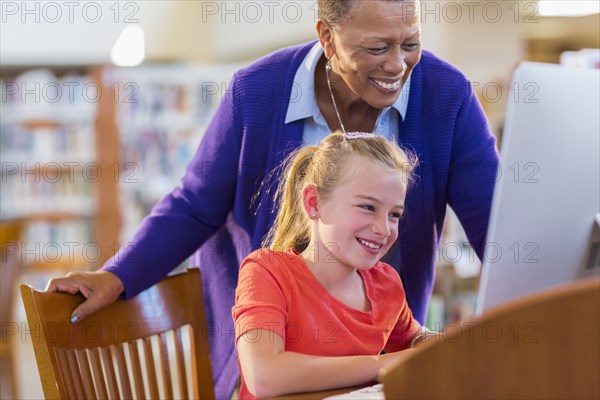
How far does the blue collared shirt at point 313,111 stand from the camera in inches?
61.6

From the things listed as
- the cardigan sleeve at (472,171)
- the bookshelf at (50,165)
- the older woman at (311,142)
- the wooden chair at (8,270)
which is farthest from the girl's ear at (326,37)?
the bookshelf at (50,165)

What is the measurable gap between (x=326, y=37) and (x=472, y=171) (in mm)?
381

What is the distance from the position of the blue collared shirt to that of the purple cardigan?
0.05 ft

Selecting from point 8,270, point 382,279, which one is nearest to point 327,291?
point 382,279

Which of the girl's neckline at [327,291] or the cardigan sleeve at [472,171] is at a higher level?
the cardigan sleeve at [472,171]

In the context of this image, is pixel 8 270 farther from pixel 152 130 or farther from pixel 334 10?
pixel 152 130

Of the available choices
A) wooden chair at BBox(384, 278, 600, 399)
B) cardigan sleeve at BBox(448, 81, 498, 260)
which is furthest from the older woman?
wooden chair at BBox(384, 278, 600, 399)

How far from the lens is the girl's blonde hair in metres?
1.29

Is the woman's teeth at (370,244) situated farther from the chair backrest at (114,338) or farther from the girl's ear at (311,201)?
the chair backrest at (114,338)

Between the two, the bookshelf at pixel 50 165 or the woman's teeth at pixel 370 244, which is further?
the bookshelf at pixel 50 165

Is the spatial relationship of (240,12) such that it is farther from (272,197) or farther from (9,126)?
(272,197)

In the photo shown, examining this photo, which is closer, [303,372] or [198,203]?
[303,372]

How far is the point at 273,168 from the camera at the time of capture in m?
1.58

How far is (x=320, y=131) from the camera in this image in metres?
1.58
